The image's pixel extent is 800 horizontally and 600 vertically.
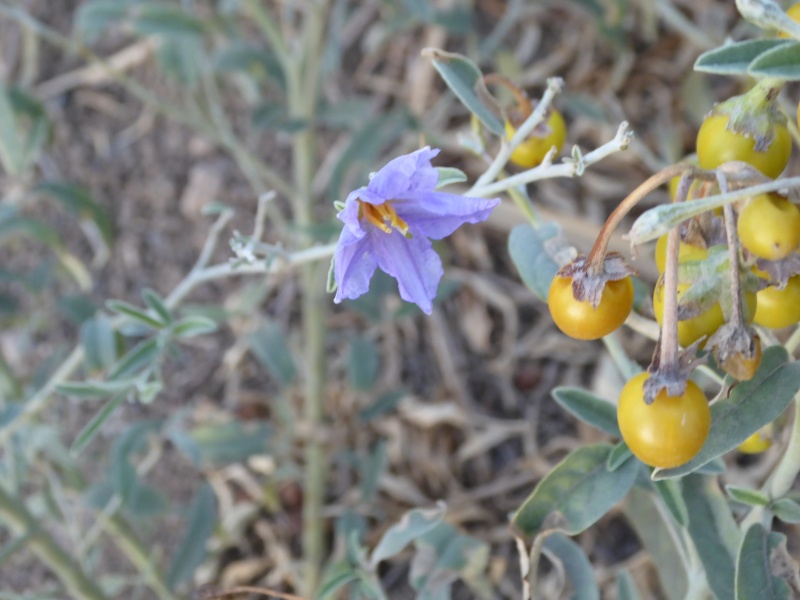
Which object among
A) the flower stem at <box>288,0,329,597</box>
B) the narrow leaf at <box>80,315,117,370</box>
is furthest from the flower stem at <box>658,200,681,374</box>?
the flower stem at <box>288,0,329,597</box>

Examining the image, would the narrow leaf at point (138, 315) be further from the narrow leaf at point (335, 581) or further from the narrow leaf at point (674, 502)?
the narrow leaf at point (674, 502)

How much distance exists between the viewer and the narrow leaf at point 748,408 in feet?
2.03

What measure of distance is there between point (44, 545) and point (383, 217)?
0.88 metres

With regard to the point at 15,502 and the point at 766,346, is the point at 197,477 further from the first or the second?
the point at 766,346

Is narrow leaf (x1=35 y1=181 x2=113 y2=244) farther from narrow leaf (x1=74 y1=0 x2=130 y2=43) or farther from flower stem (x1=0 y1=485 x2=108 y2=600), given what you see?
flower stem (x1=0 y1=485 x2=108 y2=600)

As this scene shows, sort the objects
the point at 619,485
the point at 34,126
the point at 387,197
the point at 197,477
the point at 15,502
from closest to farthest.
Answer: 1. the point at 387,197
2. the point at 619,485
3. the point at 15,502
4. the point at 34,126
5. the point at 197,477

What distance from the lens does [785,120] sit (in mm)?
642

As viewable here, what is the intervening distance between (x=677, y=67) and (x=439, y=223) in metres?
1.67

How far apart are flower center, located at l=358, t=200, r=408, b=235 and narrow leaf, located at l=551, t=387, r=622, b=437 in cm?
25

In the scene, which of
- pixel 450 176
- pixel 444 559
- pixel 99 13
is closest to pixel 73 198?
pixel 99 13

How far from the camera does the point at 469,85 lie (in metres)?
0.79

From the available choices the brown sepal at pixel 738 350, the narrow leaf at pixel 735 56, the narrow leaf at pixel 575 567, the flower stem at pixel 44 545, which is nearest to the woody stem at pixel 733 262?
the brown sepal at pixel 738 350

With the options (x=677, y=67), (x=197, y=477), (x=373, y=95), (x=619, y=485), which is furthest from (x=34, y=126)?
(x=677, y=67)

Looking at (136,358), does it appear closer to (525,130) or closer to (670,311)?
(525,130)
